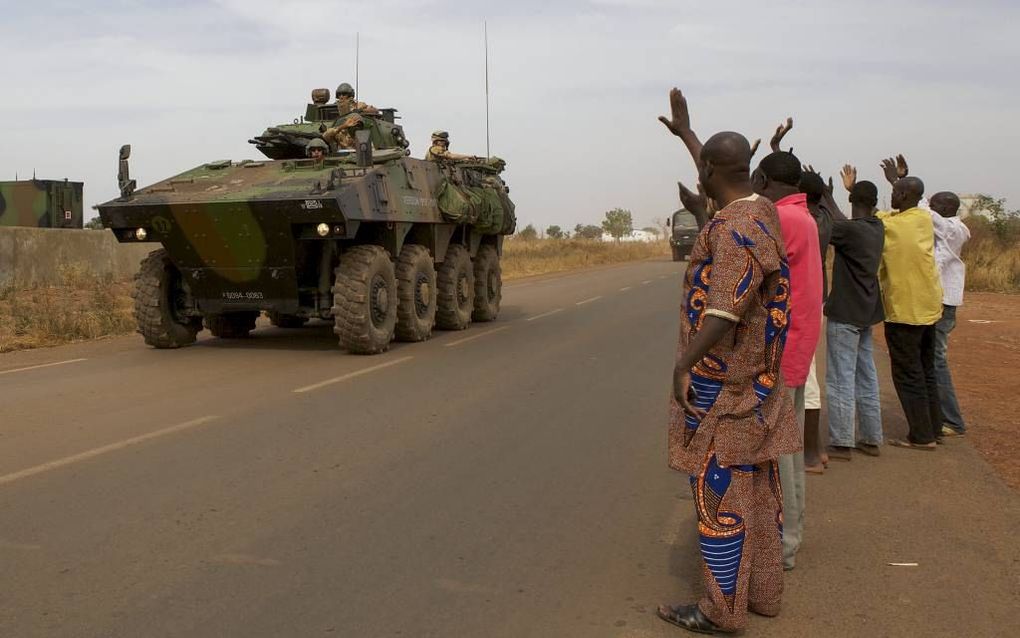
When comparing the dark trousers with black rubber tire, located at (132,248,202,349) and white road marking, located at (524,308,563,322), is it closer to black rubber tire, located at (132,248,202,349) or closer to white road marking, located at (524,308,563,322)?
black rubber tire, located at (132,248,202,349)

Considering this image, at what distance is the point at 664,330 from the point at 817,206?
8.20 m

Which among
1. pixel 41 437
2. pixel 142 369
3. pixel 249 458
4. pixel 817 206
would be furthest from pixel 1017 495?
pixel 142 369

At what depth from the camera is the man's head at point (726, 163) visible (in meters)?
3.49

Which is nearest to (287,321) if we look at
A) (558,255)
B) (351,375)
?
(351,375)

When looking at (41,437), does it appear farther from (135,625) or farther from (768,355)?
(768,355)

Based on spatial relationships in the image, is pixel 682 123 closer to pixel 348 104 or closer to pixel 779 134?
pixel 779 134

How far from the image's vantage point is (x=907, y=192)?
243 inches

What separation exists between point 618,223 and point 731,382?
94.7m

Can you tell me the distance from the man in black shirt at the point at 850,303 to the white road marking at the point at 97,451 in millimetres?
4150

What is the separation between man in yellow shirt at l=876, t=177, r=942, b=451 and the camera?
20.1ft

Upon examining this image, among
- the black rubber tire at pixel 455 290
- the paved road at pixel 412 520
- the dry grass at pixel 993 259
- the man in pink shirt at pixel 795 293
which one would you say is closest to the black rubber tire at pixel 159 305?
the paved road at pixel 412 520

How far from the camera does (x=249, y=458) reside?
5.93 m

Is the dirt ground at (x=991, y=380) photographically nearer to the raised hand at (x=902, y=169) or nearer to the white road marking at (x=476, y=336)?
the raised hand at (x=902, y=169)

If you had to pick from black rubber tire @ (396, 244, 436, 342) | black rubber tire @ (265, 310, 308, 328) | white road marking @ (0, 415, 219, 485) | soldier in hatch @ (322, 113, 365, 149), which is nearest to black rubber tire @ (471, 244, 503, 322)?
black rubber tire @ (396, 244, 436, 342)
